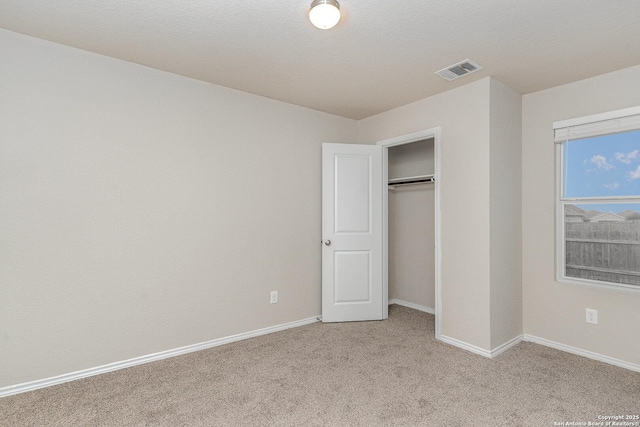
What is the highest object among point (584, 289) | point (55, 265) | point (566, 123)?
point (566, 123)

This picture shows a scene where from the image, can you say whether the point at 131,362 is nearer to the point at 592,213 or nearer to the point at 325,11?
the point at 325,11

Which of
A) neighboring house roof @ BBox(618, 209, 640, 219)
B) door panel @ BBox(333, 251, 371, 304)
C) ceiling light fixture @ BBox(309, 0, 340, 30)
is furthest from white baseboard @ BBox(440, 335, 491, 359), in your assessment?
ceiling light fixture @ BBox(309, 0, 340, 30)

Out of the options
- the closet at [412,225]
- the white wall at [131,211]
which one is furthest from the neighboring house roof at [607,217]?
the white wall at [131,211]

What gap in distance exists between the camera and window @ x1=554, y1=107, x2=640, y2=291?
2.71m

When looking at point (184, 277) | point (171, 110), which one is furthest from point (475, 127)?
point (184, 277)

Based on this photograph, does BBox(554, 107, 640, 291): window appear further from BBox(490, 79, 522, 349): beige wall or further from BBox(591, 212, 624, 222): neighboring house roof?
BBox(490, 79, 522, 349): beige wall

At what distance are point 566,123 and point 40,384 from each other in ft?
15.2

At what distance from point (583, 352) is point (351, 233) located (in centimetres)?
235

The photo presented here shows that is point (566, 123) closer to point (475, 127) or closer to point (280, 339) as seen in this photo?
point (475, 127)

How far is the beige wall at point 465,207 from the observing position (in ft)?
9.61

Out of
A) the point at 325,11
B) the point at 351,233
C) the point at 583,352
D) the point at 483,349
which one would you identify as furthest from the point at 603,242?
the point at 325,11

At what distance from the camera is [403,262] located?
14.7ft

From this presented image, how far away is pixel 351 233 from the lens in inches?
151

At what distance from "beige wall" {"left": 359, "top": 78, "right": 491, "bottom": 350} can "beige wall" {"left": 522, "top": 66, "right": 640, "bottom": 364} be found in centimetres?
67
